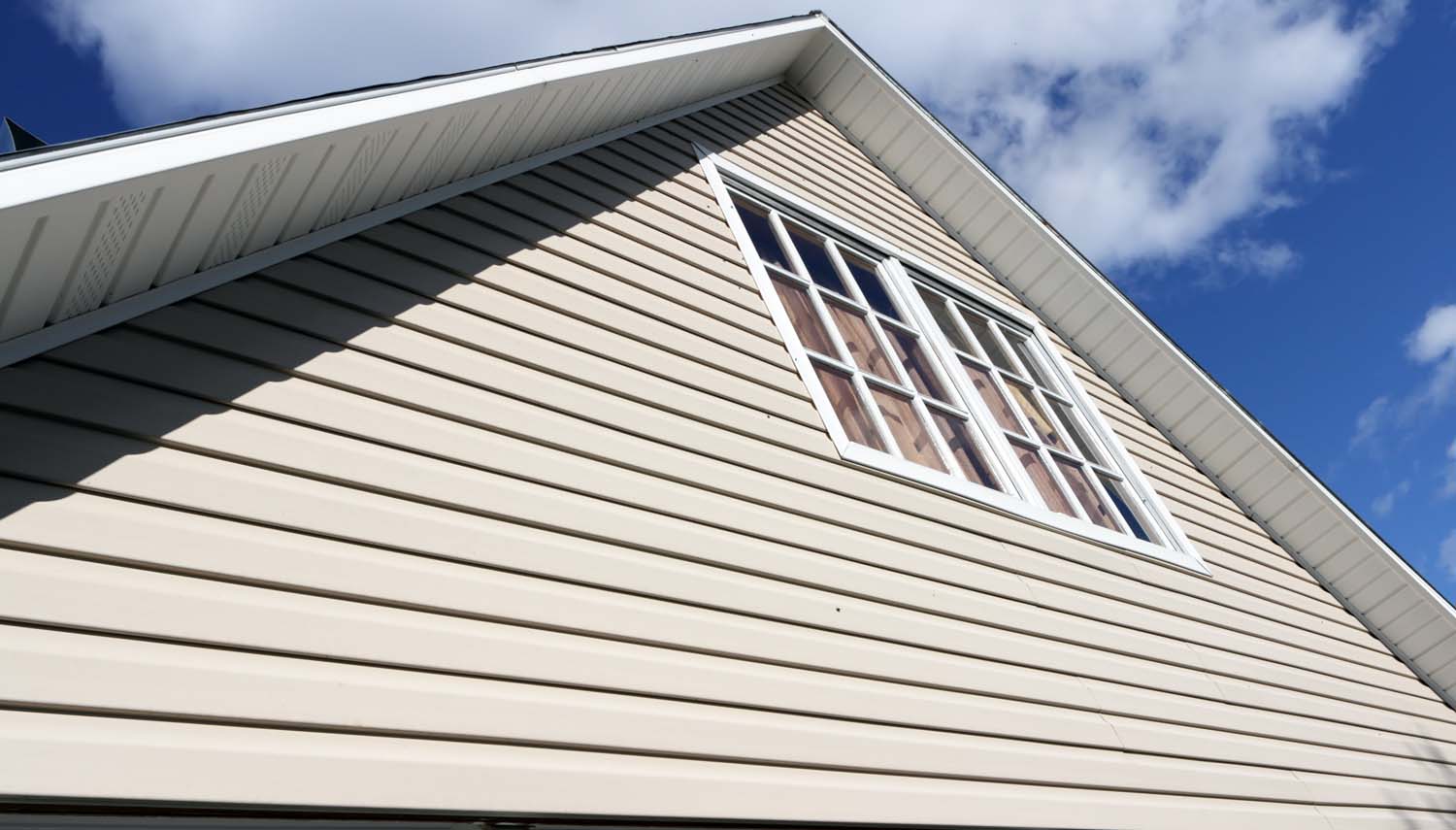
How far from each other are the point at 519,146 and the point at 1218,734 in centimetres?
373

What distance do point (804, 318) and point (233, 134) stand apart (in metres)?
2.61

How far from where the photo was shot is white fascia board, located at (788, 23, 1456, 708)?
565 centimetres

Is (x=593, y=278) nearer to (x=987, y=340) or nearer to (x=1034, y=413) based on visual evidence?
(x=1034, y=413)

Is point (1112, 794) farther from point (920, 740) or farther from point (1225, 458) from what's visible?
point (1225, 458)

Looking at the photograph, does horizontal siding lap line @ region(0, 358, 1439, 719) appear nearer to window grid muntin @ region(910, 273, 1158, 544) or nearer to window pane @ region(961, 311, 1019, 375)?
window grid muntin @ region(910, 273, 1158, 544)

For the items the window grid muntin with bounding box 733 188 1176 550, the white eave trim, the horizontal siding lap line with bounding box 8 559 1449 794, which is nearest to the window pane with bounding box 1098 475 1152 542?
the window grid muntin with bounding box 733 188 1176 550

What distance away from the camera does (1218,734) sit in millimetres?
3639

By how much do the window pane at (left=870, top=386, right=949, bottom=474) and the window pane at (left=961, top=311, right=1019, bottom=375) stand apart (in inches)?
61.9

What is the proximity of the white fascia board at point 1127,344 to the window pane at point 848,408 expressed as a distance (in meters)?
2.92

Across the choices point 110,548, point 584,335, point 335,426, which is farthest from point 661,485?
point 110,548

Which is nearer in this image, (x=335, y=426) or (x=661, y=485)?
(x=335, y=426)

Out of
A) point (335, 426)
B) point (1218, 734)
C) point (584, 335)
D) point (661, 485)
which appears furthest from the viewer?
point (1218, 734)

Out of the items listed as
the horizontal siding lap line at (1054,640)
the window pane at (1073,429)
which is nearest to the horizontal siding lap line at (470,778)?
the horizontal siding lap line at (1054,640)

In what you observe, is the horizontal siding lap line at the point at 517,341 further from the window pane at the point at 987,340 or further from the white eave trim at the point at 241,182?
the window pane at the point at 987,340
